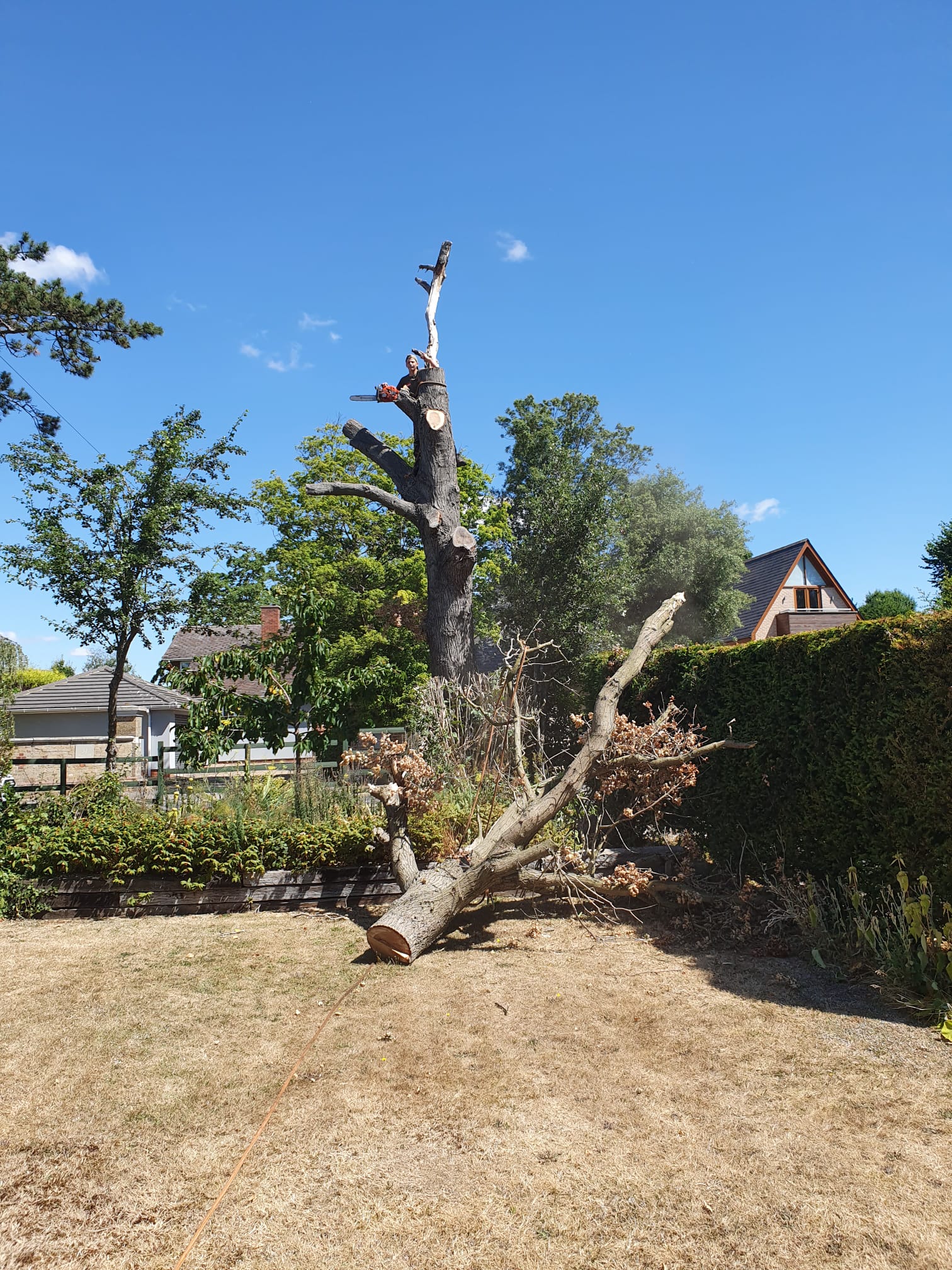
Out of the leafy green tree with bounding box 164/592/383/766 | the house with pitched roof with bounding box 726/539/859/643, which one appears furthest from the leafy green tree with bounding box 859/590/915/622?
the leafy green tree with bounding box 164/592/383/766

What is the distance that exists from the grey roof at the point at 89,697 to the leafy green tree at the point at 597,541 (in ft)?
37.2

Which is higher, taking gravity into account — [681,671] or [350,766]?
[681,671]

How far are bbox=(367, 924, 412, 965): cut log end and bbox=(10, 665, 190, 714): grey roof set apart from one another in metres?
19.5

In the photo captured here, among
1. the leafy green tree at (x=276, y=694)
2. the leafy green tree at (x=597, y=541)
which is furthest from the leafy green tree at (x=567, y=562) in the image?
the leafy green tree at (x=276, y=694)

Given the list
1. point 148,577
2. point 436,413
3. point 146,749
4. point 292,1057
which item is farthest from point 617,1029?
point 146,749

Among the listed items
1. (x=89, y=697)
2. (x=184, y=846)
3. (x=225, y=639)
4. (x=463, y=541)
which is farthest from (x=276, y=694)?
(x=225, y=639)

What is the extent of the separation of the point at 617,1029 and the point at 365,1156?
5.68 feet

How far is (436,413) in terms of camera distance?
11766mm

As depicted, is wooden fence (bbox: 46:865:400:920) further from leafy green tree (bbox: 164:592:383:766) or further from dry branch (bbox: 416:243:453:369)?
dry branch (bbox: 416:243:453:369)

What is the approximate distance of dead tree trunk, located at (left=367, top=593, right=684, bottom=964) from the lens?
5.71 metres

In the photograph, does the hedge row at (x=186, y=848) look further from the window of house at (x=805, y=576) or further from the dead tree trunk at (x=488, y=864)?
the window of house at (x=805, y=576)

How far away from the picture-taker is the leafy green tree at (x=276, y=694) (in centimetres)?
966

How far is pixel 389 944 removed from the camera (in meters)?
5.67

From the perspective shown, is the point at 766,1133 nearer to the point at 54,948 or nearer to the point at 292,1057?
the point at 292,1057
